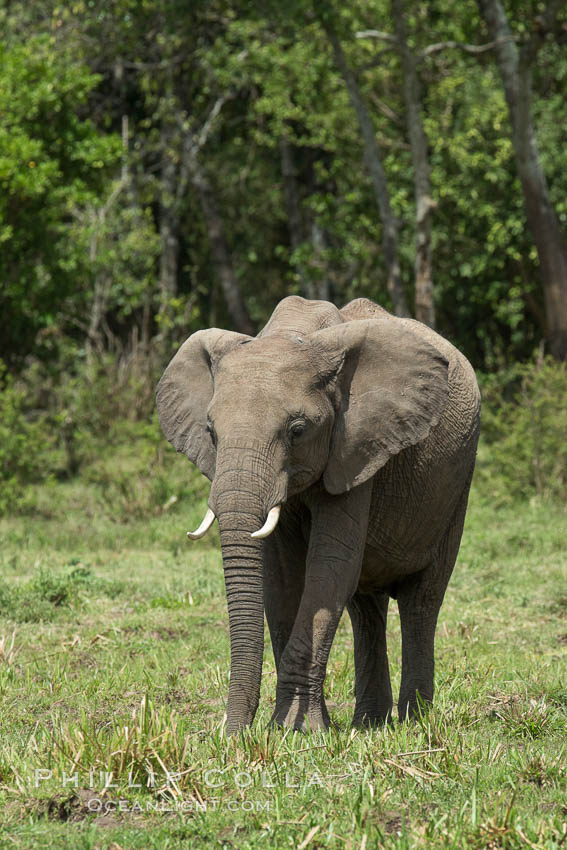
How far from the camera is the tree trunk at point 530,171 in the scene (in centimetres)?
1620

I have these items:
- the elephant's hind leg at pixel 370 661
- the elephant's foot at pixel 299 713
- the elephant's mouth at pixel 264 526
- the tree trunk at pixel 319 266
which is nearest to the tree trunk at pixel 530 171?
the tree trunk at pixel 319 266

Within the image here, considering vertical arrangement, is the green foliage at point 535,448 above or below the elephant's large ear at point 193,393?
below

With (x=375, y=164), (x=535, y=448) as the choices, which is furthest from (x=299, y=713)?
(x=375, y=164)

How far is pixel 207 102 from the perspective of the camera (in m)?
26.8

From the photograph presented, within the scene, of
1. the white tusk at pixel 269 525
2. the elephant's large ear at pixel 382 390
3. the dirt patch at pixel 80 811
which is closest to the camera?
the dirt patch at pixel 80 811

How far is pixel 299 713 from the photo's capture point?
5145 mm

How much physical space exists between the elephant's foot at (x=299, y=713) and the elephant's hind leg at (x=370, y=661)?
932mm

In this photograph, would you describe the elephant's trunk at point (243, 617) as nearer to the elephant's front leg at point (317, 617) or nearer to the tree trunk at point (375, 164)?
the elephant's front leg at point (317, 617)

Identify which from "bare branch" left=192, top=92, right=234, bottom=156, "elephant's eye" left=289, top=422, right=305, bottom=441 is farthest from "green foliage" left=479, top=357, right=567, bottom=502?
"bare branch" left=192, top=92, right=234, bottom=156

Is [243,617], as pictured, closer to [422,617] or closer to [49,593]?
[422,617]

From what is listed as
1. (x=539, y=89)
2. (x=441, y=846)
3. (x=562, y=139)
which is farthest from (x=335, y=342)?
(x=539, y=89)

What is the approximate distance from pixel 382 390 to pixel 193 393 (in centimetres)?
88

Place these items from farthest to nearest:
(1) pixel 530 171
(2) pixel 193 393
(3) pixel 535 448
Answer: (1) pixel 530 171 < (3) pixel 535 448 < (2) pixel 193 393

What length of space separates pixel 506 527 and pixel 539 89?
12683 mm
